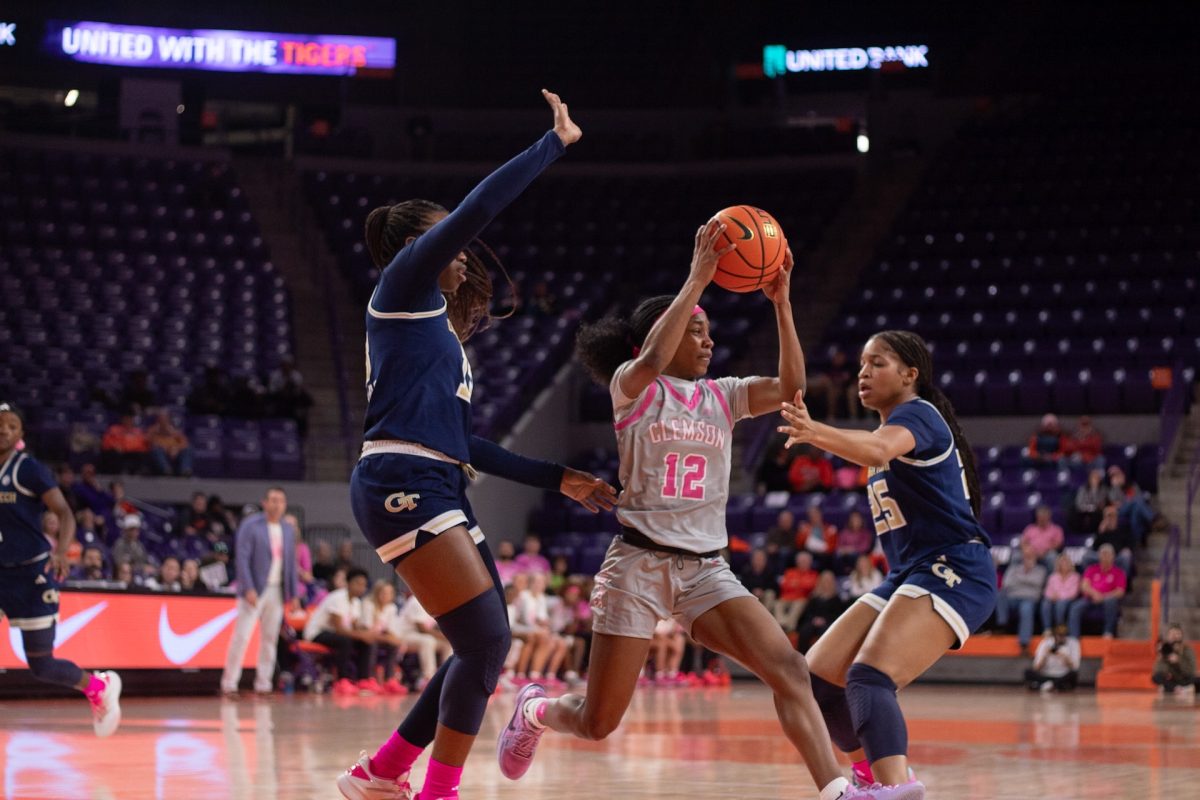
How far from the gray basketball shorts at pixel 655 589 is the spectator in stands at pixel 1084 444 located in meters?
14.8

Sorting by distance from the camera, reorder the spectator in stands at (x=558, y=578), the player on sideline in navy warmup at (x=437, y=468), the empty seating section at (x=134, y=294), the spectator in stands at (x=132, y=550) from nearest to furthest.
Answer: the player on sideline in navy warmup at (x=437, y=468), the spectator in stands at (x=132, y=550), the spectator in stands at (x=558, y=578), the empty seating section at (x=134, y=294)

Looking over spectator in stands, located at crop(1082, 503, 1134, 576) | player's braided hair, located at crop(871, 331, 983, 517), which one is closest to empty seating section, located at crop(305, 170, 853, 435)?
spectator in stands, located at crop(1082, 503, 1134, 576)

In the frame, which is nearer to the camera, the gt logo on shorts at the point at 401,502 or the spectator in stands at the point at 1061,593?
the gt logo on shorts at the point at 401,502

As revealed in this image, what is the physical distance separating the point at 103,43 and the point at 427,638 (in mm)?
16588

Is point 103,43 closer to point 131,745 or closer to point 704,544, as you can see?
point 131,745

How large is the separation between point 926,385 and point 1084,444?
47.0 ft

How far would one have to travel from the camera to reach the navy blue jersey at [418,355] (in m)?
4.79

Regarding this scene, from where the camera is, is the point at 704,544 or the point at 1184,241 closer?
the point at 704,544

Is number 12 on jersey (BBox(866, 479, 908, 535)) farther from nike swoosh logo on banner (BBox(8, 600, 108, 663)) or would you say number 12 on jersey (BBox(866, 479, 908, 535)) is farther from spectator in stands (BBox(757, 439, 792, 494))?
spectator in stands (BBox(757, 439, 792, 494))

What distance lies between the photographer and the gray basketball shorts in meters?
5.34

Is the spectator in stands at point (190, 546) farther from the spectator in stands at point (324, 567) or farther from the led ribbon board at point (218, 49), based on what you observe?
the led ribbon board at point (218, 49)

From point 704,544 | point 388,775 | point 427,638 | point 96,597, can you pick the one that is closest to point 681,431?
point 704,544

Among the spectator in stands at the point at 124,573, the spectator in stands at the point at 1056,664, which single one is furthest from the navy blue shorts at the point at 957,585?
the spectator in stands at the point at 1056,664

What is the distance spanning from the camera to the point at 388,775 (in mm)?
5156
